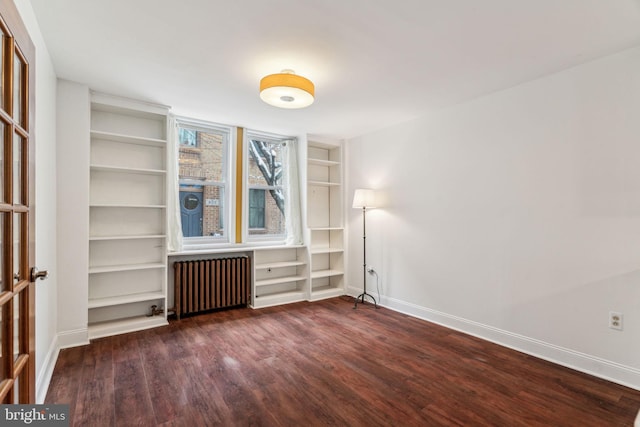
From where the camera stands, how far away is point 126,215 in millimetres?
3561

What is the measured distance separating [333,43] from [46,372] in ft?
10.7

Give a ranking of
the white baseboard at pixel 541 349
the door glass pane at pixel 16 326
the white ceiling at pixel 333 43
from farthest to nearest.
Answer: the white baseboard at pixel 541 349 < the white ceiling at pixel 333 43 < the door glass pane at pixel 16 326

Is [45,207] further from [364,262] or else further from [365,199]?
[364,262]

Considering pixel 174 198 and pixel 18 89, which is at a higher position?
pixel 18 89

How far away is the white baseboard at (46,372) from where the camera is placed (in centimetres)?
209

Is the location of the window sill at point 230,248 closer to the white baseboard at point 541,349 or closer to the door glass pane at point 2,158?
the white baseboard at point 541,349

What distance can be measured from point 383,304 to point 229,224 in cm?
248

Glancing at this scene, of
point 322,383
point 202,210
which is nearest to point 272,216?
point 202,210

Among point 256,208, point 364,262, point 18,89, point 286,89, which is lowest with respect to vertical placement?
point 364,262

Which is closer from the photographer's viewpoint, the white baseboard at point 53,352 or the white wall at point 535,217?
the white baseboard at point 53,352

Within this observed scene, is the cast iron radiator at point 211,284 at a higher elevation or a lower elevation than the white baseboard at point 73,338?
higher

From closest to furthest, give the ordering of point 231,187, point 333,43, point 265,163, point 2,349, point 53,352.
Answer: point 2,349 → point 333,43 → point 53,352 → point 231,187 → point 265,163

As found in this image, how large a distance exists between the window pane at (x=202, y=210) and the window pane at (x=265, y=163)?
1.93 feet

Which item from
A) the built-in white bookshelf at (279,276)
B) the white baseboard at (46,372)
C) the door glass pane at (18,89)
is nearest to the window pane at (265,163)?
the built-in white bookshelf at (279,276)
